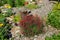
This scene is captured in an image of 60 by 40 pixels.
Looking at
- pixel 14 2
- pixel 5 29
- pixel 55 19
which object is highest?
pixel 55 19

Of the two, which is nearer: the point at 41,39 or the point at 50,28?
the point at 41,39

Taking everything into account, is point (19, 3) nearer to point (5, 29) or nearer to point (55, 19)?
point (5, 29)

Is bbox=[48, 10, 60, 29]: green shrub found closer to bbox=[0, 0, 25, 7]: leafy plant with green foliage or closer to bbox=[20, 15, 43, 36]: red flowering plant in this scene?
bbox=[20, 15, 43, 36]: red flowering plant

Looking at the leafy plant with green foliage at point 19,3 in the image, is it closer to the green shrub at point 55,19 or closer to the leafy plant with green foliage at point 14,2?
the leafy plant with green foliage at point 14,2

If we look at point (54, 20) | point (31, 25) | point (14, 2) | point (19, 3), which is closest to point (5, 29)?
point (31, 25)

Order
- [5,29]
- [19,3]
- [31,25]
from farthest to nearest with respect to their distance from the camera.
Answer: [19,3] → [5,29] → [31,25]

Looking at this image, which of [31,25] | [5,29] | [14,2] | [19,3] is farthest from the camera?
[14,2]

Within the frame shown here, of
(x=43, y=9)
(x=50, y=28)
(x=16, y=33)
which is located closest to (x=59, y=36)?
(x=50, y=28)

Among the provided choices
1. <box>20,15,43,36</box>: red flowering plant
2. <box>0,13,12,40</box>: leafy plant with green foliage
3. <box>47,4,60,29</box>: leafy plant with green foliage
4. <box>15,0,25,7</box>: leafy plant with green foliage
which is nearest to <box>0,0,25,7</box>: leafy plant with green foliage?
<box>15,0,25,7</box>: leafy plant with green foliage

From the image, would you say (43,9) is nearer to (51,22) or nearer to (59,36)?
(51,22)

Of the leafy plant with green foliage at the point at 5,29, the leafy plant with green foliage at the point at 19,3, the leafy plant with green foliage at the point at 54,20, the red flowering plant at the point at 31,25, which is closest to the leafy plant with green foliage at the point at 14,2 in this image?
the leafy plant with green foliage at the point at 19,3

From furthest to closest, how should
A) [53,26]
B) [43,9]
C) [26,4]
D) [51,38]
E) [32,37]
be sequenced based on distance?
[26,4]
[43,9]
[53,26]
[32,37]
[51,38]
